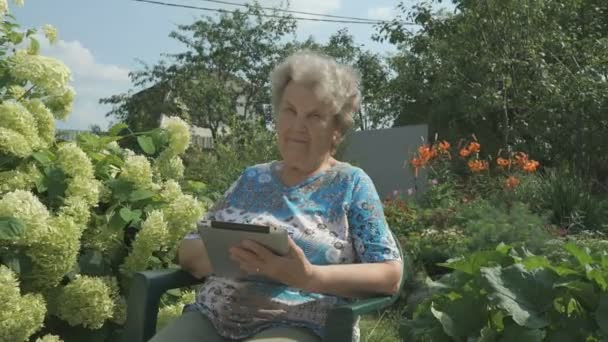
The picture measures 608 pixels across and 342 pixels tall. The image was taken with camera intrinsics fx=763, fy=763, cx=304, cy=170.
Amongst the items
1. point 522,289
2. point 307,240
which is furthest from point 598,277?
point 307,240

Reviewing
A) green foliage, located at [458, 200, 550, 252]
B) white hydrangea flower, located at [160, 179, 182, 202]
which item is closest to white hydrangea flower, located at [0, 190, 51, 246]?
white hydrangea flower, located at [160, 179, 182, 202]

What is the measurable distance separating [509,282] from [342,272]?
591mm

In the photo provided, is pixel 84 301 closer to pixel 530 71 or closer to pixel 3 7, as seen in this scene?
pixel 3 7

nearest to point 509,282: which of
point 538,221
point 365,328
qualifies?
point 365,328

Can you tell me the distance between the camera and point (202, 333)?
222 cm

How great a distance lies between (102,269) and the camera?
259 centimetres

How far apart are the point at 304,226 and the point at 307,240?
0.16ft

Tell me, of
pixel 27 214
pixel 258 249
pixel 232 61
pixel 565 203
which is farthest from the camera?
pixel 232 61

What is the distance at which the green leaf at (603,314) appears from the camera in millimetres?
2209

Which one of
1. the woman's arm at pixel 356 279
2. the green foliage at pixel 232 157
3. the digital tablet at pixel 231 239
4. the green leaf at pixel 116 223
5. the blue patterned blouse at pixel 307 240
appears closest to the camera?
the digital tablet at pixel 231 239

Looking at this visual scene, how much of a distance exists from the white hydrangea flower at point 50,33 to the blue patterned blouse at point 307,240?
48.9 inches

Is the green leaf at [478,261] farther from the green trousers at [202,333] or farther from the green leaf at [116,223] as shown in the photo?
the green leaf at [116,223]

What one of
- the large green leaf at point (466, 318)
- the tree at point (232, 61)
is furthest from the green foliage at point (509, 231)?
the tree at point (232, 61)

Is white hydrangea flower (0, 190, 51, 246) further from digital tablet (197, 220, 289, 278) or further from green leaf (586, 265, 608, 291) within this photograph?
green leaf (586, 265, 608, 291)
